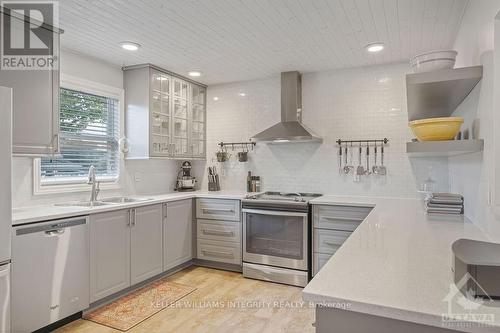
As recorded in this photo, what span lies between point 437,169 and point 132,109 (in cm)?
347

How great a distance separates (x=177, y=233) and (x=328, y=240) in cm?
170

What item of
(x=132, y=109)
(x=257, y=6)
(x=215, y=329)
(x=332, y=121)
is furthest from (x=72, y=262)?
(x=332, y=121)

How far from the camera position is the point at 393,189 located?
3.51 meters

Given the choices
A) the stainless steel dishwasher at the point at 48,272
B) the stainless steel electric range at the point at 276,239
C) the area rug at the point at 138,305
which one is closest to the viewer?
the stainless steel dishwasher at the point at 48,272

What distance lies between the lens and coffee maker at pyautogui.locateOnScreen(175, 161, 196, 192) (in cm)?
432

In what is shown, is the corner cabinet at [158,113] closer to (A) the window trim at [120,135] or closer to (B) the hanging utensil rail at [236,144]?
(A) the window trim at [120,135]

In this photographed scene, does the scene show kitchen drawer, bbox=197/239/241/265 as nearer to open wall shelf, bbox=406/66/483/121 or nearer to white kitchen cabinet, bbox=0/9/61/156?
white kitchen cabinet, bbox=0/9/61/156

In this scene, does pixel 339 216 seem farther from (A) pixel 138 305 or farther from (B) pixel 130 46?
(B) pixel 130 46

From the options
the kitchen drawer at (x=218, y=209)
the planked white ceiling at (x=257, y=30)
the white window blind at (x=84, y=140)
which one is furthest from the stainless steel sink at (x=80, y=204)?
the planked white ceiling at (x=257, y=30)

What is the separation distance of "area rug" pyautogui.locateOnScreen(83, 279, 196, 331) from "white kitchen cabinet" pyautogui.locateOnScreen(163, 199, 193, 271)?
311 mm

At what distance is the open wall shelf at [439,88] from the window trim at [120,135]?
299cm

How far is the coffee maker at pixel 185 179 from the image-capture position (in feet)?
14.2

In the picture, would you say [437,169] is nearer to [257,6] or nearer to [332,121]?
[332,121]

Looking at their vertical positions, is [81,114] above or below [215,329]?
above
